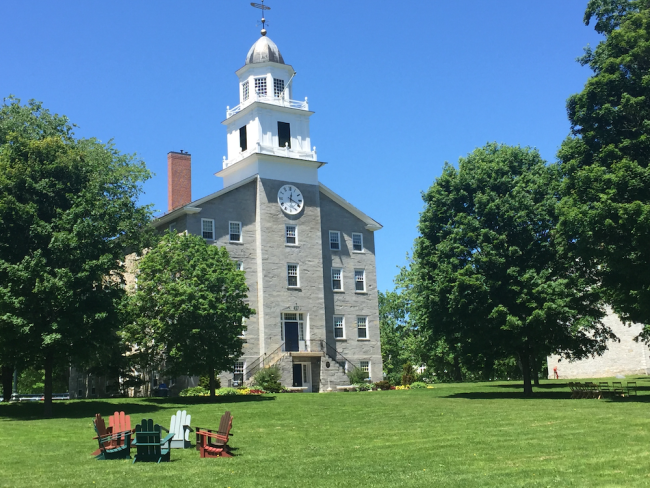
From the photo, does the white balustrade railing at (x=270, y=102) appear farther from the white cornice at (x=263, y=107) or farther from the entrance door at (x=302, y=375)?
the entrance door at (x=302, y=375)

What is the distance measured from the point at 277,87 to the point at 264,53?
7.99 feet

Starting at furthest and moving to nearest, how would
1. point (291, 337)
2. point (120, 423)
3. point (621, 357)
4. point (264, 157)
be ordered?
1. point (621, 357)
2. point (264, 157)
3. point (291, 337)
4. point (120, 423)

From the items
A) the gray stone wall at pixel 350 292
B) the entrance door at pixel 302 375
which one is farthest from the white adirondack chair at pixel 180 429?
the gray stone wall at pixel 350 292

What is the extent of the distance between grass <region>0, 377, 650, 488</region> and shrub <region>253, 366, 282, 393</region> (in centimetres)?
1527

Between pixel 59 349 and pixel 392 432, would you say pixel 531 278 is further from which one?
pixel 59 349

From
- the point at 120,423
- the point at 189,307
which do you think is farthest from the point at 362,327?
the point at 120,423

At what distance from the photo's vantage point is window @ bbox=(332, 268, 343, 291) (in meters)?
50.0

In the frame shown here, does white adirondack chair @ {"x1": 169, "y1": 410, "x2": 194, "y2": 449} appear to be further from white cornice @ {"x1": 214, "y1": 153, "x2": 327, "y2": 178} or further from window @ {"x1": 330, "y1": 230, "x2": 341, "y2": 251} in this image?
window @ {"x1": 330, "y1": 230, "x2": 341, "y2": 251}

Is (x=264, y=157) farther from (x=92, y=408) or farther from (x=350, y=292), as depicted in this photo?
(x=92, y=408)

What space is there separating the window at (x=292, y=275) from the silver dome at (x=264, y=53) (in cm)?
1416

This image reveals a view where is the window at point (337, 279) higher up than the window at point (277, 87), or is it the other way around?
the window at point (277, 87)

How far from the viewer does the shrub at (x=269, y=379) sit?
41188mm

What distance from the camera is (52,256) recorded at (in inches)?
1090

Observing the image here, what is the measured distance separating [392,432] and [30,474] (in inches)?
343
